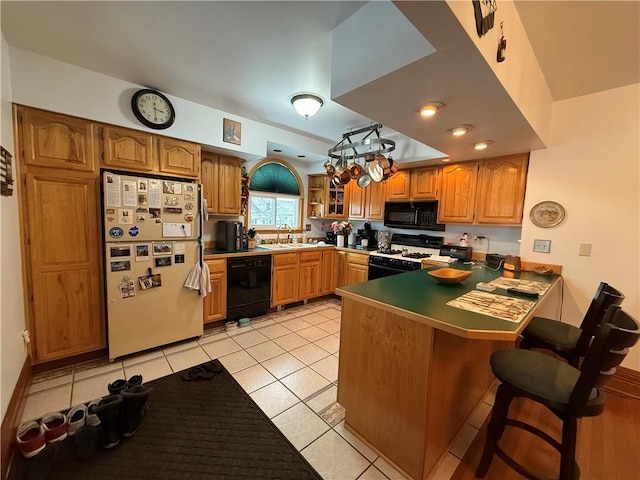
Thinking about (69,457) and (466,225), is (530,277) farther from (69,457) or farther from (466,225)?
(69,457)

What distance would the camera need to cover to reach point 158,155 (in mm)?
2582

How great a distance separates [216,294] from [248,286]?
413mm

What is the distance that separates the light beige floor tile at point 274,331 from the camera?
305 centimetres

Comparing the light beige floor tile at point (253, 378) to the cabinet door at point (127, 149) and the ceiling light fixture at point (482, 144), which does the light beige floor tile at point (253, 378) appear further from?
the ceiling light fixture at point (482, 144)

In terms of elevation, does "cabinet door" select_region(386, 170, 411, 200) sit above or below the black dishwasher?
above

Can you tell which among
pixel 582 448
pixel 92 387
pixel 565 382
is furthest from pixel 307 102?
pixel 582 448

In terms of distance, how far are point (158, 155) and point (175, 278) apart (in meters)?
1.23

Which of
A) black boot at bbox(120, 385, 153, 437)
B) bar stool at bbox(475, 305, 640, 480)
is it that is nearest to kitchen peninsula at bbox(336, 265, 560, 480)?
bar stool at bbox(475, 305, 640, 480)

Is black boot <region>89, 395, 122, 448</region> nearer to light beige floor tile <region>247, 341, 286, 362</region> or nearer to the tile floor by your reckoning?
the tile floor

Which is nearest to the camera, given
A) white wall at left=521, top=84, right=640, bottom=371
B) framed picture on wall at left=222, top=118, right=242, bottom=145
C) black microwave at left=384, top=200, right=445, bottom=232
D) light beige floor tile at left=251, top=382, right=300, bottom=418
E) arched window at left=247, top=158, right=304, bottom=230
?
light beige floor tile at left=251, top=382, right=300, bottom=418

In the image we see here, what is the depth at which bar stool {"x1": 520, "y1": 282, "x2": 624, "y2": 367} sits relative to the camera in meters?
1.60

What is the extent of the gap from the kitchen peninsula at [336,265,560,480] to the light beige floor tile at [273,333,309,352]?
A: 114 cm

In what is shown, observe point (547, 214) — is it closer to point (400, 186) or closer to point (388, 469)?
point (400, 186)

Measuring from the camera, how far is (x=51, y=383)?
210 cm
